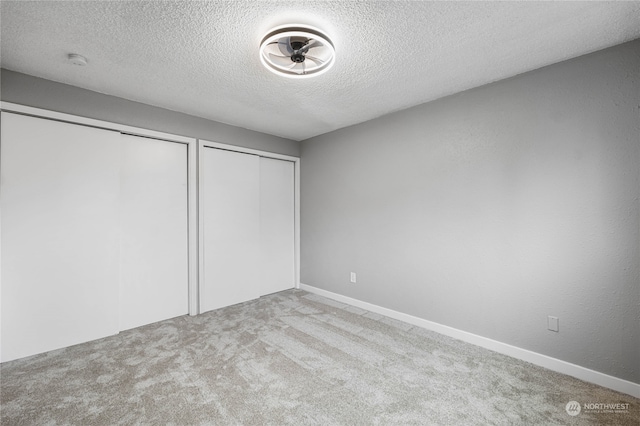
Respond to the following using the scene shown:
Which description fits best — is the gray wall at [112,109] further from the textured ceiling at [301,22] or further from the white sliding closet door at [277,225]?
the white sliding closet door at [277,225]

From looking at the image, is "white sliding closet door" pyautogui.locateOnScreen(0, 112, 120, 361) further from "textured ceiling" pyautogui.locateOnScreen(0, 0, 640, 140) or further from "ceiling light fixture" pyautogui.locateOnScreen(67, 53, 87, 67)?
"ceiling light fixture" pyautogui.locateOnScreen(67, 53, 87, 67)

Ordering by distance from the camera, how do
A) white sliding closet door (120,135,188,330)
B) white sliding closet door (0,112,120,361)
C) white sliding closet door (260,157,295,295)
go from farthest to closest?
white sliding closet door (260,157,295,295)
white sliding closet door (120,135,188,330)
white sliding closet door (0,112,120,361)

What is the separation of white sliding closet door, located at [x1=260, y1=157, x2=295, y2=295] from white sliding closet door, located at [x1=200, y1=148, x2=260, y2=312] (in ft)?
0.50

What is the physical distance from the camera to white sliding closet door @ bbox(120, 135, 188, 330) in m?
2.94

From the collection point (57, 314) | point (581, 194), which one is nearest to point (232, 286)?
point (57, 314)

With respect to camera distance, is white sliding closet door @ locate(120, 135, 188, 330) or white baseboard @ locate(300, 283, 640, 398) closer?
white baseboard @ locate(300, 283, 640, 398)

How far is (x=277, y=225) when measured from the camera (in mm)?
4309

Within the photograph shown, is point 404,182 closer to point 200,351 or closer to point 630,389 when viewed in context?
point 630,389

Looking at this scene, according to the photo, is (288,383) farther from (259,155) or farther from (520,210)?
(259,155)

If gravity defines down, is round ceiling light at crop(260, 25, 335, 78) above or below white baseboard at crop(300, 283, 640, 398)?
above

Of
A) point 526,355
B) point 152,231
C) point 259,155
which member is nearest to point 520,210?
point 526,355

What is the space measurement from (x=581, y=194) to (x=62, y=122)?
14.7 feet

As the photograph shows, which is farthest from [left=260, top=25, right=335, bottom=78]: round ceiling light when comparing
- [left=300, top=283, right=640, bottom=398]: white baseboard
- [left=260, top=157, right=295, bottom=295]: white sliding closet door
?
[left=300, top=283, right=640, bottom=398]: white baseboard

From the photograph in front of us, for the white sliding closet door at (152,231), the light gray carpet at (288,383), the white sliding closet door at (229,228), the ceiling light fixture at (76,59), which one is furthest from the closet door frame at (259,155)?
the ceiling light fixture at (76,59)
